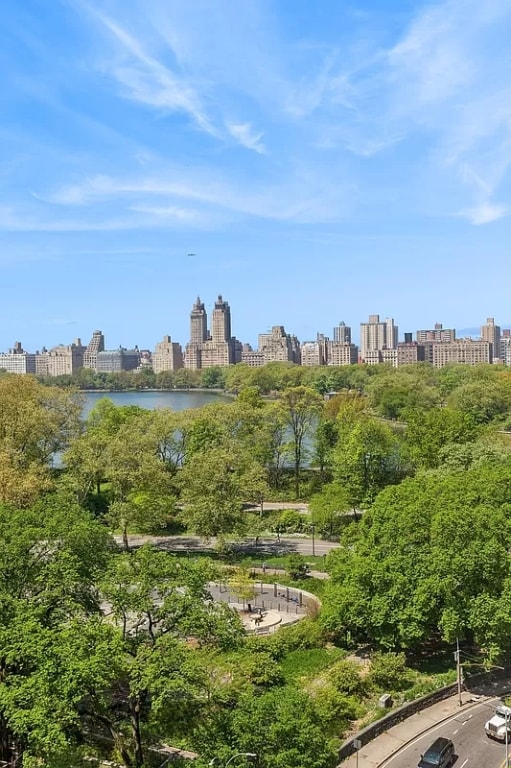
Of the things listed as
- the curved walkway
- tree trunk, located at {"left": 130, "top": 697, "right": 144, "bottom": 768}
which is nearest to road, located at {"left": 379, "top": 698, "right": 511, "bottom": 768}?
tree trunk, located at {"left": 130, "top": 697, "right": 144, "bottom": 768}

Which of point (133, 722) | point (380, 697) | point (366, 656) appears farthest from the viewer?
point (366, 656)

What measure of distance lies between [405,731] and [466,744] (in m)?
1.66

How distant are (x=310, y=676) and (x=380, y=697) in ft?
7.69

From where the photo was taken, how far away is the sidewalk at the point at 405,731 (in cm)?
1786

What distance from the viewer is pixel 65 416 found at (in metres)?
48.0

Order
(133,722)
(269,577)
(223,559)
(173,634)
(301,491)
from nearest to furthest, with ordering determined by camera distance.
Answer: (133,722)
(173,634)
(269,577)
(223,559)
(301,491)

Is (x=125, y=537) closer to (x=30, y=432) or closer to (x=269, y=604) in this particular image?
(x=30, y=432)

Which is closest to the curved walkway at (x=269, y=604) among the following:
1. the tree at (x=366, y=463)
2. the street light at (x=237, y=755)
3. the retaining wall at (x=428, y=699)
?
the retaining wall at (x=428, y=699)

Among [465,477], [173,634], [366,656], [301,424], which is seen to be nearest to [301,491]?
[301,424]

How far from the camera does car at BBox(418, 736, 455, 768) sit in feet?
55.7

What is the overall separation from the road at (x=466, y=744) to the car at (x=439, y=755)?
0.99 feet

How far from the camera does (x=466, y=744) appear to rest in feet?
60.8

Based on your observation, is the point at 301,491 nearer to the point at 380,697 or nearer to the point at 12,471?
the point at 12,471

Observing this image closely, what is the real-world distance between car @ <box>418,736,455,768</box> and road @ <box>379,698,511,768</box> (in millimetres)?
302
